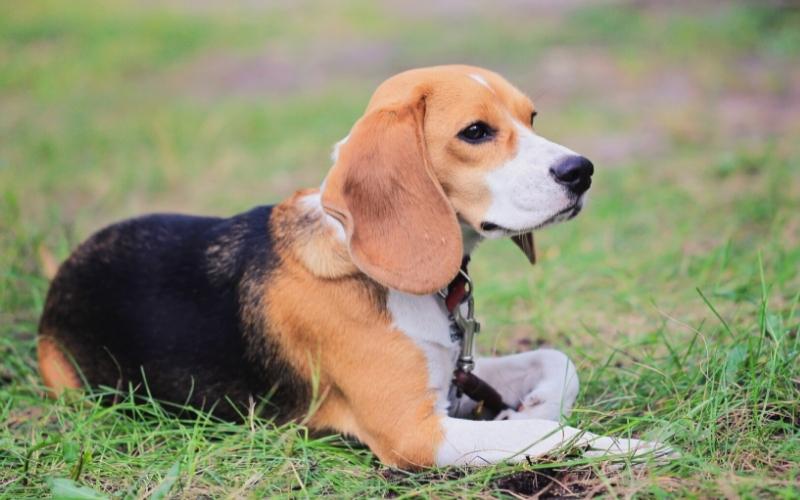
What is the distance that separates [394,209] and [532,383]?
1139 millimetres

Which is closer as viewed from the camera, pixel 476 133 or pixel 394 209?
pixel 394 209

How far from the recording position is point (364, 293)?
3348 millimetres

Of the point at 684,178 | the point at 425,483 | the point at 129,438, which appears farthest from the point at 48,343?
the point at 684,178

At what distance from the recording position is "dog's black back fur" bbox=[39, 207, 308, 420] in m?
3.60

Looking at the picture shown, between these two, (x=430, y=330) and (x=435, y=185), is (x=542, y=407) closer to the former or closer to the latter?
(x=430, y=330)

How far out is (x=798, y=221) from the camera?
5.69 m

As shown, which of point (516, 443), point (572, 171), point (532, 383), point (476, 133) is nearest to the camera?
point (516, 443)

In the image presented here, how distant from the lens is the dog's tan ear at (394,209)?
124 inches

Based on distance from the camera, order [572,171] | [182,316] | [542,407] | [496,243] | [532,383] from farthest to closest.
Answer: [496,243]
[532,383]
[182,316]
[542,407]
[572,171]

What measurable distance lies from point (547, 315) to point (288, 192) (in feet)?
11.6

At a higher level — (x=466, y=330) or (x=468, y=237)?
(x=468, y=237)

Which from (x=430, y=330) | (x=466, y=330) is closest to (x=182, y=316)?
(x=430, y=330)

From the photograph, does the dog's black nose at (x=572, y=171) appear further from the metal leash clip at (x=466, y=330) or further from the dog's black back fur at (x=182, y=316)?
the dog's black back fur at (x=182, y=316)

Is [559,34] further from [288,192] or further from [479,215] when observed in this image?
[479,215]
